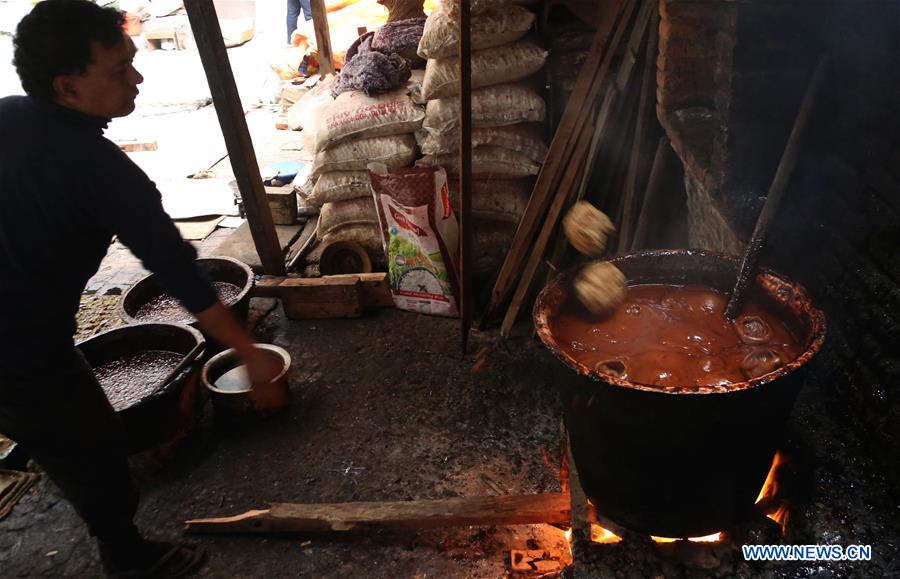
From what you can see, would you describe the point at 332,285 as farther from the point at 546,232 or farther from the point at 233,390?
the point at 546,232

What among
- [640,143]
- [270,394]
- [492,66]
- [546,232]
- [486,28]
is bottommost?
[270,394]

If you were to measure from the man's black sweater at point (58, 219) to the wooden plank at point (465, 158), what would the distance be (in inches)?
72.6

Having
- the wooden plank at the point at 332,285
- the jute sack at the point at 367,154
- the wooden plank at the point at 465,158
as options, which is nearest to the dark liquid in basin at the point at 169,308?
the wooden plank at the point at 332,285

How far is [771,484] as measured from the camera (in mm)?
2373

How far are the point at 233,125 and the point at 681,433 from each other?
361 cm

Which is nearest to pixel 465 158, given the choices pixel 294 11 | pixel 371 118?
pixel 371 118

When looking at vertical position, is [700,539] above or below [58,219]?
below

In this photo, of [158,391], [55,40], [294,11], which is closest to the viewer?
[55,40]

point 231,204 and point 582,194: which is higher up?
point 582,194

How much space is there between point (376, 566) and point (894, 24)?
315cm

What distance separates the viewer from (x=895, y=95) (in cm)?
215

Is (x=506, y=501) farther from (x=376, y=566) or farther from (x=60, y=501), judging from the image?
(x=60, y=501)

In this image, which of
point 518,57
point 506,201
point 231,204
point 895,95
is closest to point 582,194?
point 506,201

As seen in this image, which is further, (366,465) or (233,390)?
(233,390)
